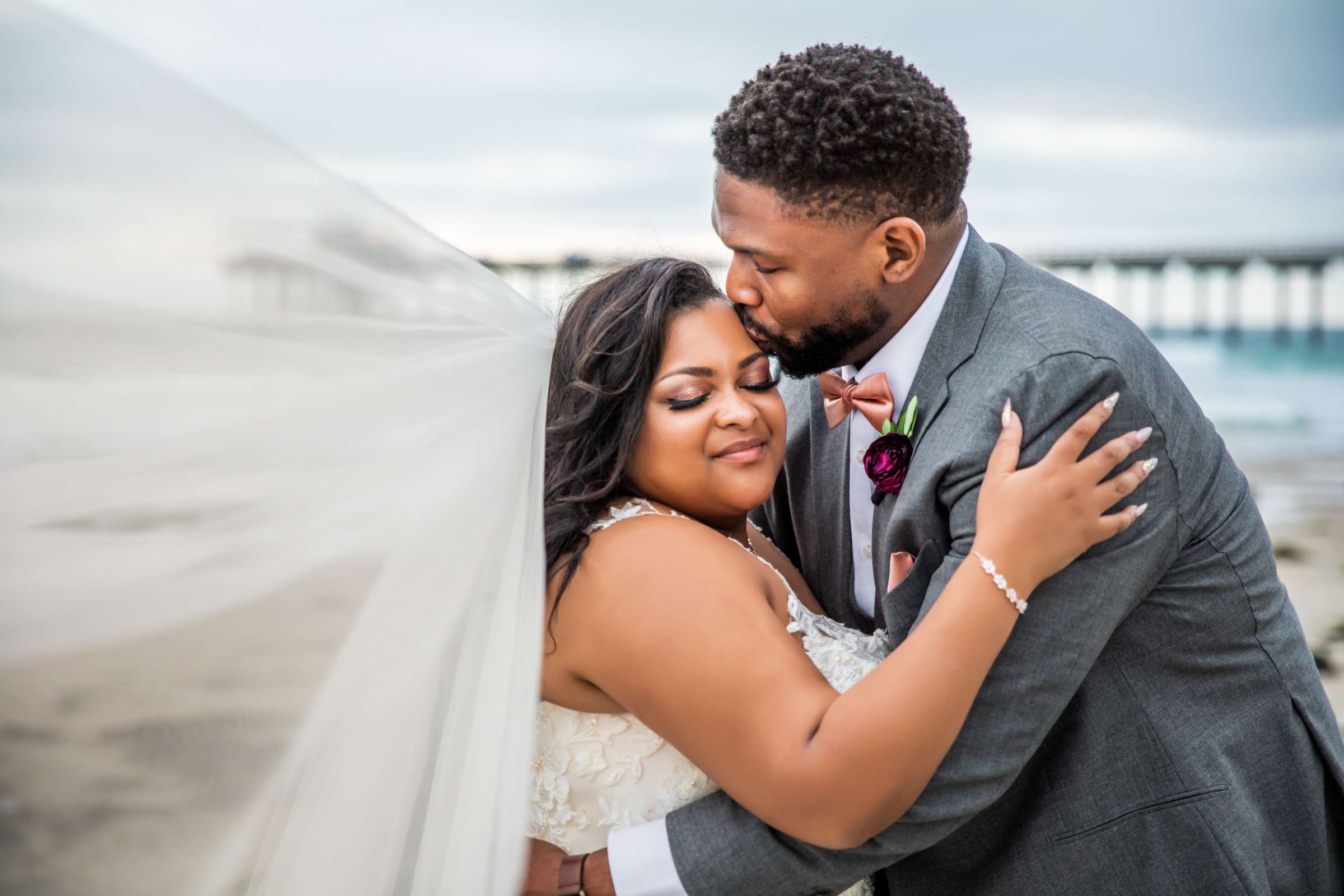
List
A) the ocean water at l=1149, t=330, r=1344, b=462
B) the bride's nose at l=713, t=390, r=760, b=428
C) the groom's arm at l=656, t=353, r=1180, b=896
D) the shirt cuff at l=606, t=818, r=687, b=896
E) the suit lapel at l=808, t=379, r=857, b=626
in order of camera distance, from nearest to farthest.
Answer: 1. the groom's arm at l=656, t=353, r=1180, b=896
2. the shirt cuff at l=606, t=818, r=687, b=896
3. the bride's nose at l=713, t=390, r=760, b=428
4. the suit lapel at l=808, t=379, r=857, b=626
5. the ocean water at l=1149, t=330, r=1344, b=462

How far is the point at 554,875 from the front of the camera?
7.23ft

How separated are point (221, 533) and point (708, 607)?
2.96ft

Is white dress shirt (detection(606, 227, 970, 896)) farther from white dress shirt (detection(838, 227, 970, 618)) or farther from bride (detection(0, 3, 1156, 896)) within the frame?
bride (detection(0, 3, 1156, 896))

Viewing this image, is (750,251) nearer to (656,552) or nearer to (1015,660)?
(656,552)

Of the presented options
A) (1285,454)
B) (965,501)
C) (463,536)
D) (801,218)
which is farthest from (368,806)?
(1285,454)

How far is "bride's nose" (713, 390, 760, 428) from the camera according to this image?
2.36 meters

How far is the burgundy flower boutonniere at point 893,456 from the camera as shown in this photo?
229 cm

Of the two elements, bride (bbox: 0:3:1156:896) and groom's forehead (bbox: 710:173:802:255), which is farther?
groom's forehead (bbox: 710:173:802:255)

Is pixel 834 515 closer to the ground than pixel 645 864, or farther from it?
farther from it

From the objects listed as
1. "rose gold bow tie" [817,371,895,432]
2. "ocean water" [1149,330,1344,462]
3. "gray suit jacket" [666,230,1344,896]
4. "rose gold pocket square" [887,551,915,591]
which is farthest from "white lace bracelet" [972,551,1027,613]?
"ocean water" [1149,330,1344,462]

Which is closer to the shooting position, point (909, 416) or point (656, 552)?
point (656, 552)

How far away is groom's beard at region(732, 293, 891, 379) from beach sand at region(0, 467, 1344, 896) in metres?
1.21

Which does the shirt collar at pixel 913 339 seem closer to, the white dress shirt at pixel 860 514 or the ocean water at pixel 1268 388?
the white dress shirt at pixel 860 514

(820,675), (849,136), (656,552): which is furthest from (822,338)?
(820,675)
